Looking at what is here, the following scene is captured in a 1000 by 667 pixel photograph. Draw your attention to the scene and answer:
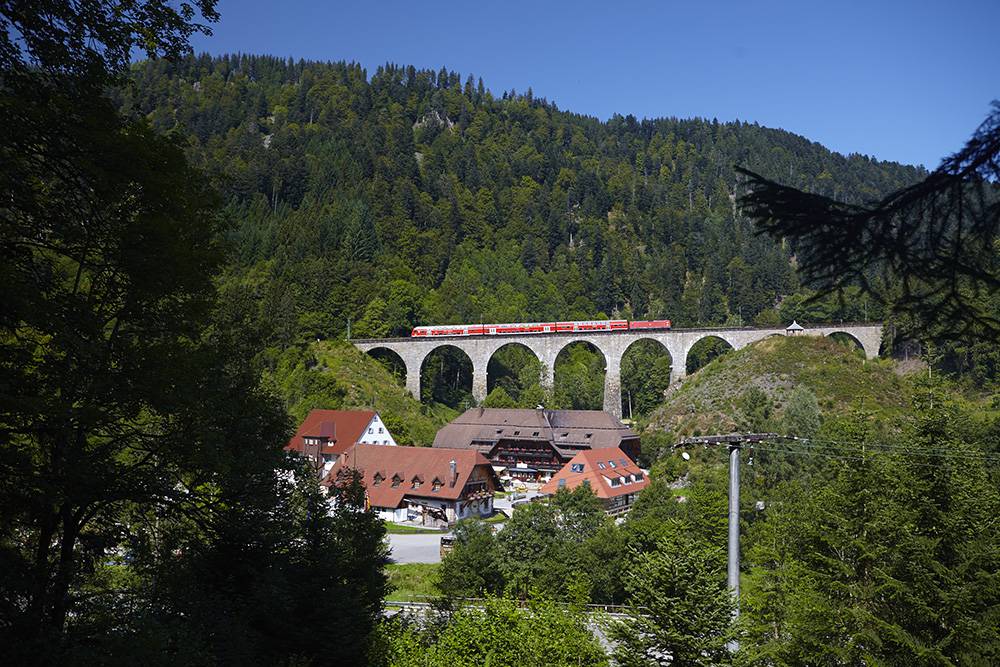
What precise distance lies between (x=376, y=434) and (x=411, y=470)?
30.7ft

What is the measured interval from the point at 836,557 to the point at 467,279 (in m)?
87.3

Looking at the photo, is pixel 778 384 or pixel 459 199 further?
pixel 459 199

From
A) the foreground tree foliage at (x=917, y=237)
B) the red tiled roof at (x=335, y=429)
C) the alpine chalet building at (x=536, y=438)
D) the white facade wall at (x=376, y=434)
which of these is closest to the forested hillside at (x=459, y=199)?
the red tiled roof at (x=335, y=429)

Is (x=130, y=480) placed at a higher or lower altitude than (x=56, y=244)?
lower

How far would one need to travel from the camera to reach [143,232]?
26.5 ft

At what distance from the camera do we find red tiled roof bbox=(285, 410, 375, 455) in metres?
44.8

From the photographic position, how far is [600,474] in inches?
1510

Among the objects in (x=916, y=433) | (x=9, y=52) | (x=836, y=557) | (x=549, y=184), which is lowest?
(x=836, y=557)

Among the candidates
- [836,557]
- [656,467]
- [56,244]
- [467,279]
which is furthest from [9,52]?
[467,279]

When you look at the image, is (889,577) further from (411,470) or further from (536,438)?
(536,438)

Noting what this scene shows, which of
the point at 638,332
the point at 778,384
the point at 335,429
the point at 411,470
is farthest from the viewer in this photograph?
the point at 638,332

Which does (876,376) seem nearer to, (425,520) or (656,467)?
(656,467)

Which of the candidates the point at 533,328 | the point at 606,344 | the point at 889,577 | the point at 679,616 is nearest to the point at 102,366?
the point at 679,616

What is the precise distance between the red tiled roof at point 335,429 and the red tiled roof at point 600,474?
1290 centimetres
